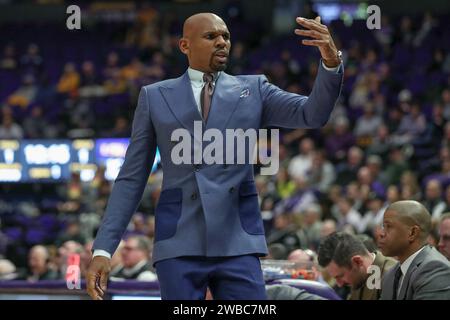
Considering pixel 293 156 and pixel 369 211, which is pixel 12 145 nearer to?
pixel 293 156

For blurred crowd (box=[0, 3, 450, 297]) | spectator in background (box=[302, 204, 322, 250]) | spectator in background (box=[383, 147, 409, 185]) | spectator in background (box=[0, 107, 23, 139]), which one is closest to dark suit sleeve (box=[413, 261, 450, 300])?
blurred crowd (box=[0, 3, 450, 297])

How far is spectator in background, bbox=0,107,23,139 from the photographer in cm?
1541

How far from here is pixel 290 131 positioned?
14.2 meters

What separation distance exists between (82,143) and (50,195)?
999 mm

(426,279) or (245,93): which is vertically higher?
(245,93)

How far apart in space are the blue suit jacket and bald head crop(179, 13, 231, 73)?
0.09 m

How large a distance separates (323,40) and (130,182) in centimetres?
85

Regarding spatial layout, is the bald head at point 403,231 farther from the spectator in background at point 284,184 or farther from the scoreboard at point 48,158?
the scoreboard at point 48,158

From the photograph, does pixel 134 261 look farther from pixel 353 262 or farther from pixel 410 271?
pixel 410 271

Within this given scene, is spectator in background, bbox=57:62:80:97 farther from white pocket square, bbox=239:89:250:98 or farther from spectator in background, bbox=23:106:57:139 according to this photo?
white pocket square, bbox=239:89:250:98

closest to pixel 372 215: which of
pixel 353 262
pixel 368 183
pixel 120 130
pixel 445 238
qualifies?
pixel 368 183

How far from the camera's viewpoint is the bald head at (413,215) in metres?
4.31

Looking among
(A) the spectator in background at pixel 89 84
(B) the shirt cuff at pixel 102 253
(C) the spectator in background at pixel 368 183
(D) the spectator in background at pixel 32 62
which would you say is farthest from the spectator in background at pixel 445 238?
(D) the spectator in background at pixel 32 62

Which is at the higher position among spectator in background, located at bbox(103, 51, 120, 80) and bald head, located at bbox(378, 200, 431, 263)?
spectator in background, located at bbox(103, 51, 120, 80)
